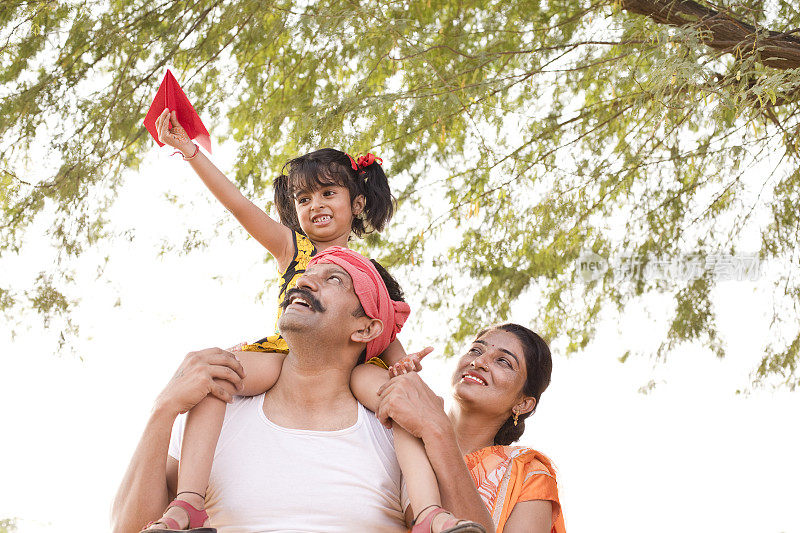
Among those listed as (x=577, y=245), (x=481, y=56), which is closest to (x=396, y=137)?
(x=481, y=56)

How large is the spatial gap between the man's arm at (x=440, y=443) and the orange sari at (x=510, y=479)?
509 millimetres

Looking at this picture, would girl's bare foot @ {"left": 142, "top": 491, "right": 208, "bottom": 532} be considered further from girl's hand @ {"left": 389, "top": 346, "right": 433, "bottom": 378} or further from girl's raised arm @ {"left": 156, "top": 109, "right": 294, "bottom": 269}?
girl's raised arm @ {"left": 156, "top": 109, "right": 294, "bottom": 269}

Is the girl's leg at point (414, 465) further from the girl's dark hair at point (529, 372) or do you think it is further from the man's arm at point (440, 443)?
the girl's dark hair at point (529, 372)

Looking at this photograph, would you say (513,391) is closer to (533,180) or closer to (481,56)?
(481,56)

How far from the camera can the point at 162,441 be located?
237 cm

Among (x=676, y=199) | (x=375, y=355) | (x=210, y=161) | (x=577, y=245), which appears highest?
(x=676, y=199)

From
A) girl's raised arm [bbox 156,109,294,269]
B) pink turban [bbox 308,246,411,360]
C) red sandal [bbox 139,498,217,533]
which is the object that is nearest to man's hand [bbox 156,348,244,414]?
red sandal [bbox 139,498,217,533]

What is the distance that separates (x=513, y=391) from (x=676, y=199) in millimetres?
3624

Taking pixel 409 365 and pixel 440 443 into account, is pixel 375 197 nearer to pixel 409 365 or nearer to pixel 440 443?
pixel 409 365

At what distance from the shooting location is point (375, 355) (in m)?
2.77

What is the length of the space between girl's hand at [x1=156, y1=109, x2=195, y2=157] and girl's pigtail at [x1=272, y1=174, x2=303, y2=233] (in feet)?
1.80

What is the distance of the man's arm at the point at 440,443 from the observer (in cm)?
234

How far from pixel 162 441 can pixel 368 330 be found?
65 centimetres

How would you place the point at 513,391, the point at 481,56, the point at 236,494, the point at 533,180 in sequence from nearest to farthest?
the point at 236,494 < the point at 513,391 < the point at 481,56 < the point at 533,180
